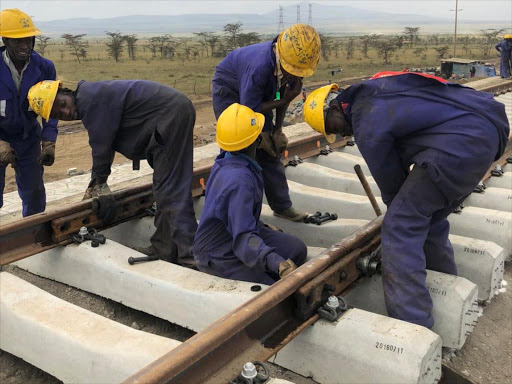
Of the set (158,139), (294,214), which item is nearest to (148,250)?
(158,139)

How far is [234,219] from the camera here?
2959 mm

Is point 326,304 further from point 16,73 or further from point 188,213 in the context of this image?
point 16,73

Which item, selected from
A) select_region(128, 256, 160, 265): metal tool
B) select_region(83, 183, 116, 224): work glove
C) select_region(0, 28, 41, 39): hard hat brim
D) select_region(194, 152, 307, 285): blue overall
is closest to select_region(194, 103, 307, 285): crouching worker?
select_region(194, 152, 307, 285): blue overall

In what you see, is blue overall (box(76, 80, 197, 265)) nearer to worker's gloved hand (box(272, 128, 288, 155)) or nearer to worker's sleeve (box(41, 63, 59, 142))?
worker's gloved hand (box(272, 128, 288, 155))

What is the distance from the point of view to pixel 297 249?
349 centimetres

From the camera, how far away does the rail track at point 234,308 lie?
2.20m

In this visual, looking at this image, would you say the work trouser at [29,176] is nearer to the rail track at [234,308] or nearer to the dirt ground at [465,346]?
the rail track at [234,308]

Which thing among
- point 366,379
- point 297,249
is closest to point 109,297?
point 297,249

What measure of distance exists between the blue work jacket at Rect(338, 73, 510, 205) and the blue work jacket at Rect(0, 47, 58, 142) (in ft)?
9.81

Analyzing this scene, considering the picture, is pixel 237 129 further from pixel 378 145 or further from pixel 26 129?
pixel 26 129

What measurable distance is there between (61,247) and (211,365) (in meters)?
1.95

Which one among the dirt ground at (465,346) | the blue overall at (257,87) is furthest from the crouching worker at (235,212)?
the blue overall at (257,87)

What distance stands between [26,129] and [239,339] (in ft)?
11.3

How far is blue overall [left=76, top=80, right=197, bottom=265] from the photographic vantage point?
150 inches
